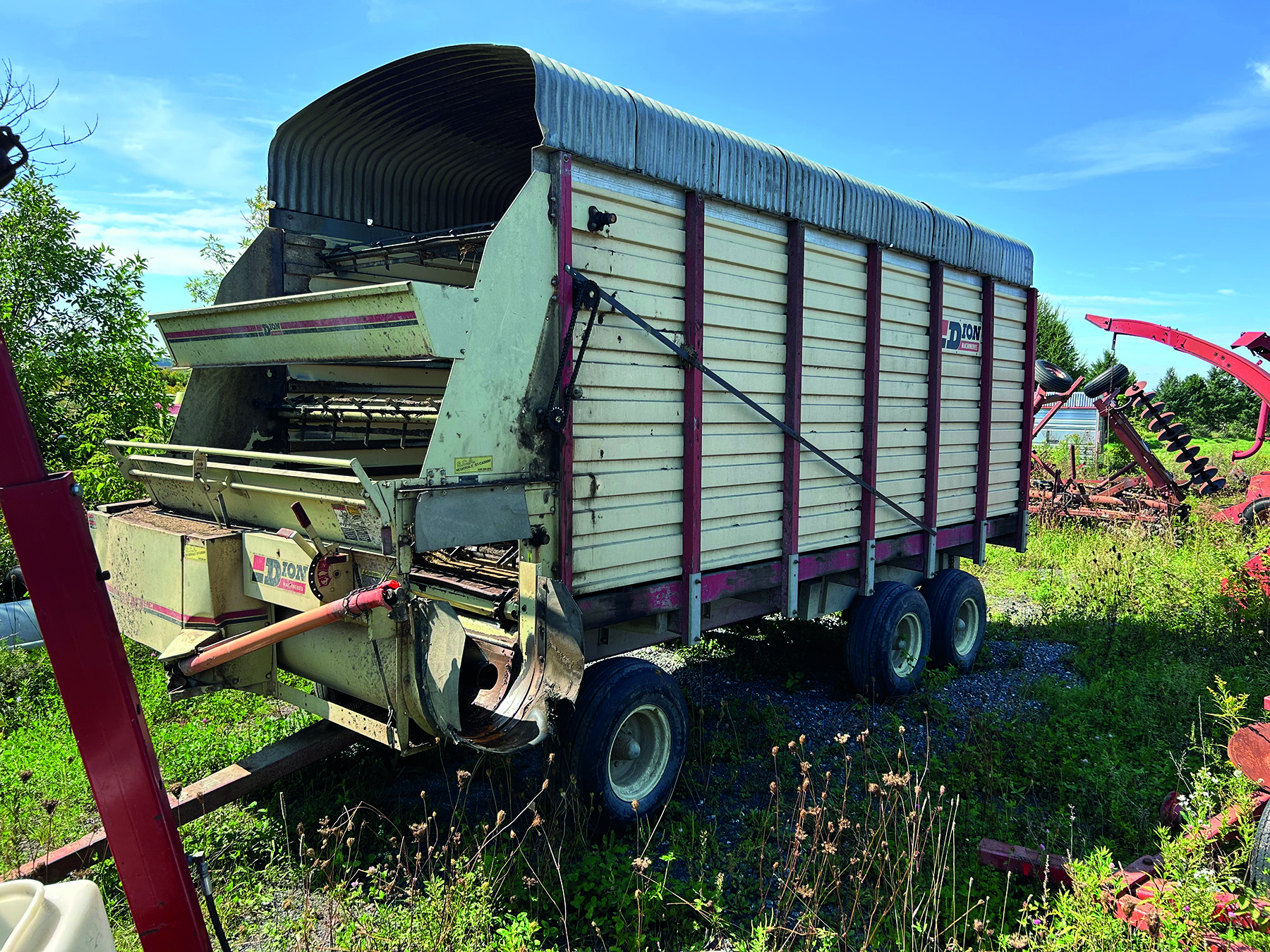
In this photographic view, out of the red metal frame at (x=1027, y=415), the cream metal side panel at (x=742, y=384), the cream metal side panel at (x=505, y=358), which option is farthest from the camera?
the red metal frame at (x=1027, y=415)

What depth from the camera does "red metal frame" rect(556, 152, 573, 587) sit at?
3.55m

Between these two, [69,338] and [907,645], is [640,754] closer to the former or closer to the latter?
[907,645]

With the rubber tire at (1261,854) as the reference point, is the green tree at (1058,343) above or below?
above

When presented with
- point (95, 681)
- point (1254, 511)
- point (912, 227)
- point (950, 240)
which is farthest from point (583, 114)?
point (1254, 511)

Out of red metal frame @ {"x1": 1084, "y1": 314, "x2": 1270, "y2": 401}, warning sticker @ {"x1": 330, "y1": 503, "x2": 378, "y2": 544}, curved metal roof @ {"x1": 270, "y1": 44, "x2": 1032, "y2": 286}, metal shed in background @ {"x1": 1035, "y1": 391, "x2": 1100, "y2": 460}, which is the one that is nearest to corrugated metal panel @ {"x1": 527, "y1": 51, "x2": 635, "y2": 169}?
curved metal roof @ {"x1": 270, "y1": 44, "x2": 1032, "y2": 286}

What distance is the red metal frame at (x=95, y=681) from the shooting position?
1.87 metres

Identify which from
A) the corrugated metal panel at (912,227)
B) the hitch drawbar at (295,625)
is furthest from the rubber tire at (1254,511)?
the hitch drawbar at (295,625)

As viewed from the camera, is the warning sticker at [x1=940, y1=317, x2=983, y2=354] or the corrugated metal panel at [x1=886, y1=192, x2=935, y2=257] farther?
the warning sticker at [x1=940, y1=317, x2=983, y2=354]

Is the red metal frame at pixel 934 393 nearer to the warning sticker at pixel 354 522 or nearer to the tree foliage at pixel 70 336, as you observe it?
the warning sticker at pixel 354 522

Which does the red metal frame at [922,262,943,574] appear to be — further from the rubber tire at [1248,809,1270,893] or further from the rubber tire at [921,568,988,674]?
the rubber tire at [1248,809,1270,893]

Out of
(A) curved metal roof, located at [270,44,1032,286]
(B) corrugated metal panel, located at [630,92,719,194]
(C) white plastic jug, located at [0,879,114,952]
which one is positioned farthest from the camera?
(B) corrugated metal panel, located at [630,92,719,194]

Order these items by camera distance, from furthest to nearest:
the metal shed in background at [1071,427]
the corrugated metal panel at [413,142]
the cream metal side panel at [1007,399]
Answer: the metal shed in background at [1071,427]
the cream metal side panel at [1007,399]
the corrugated metal panel at [413,142]

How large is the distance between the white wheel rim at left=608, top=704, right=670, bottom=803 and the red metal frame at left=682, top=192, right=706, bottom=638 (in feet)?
1.64

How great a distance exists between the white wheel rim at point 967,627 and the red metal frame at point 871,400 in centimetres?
167
